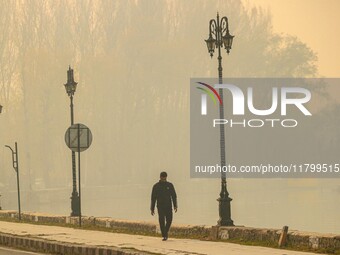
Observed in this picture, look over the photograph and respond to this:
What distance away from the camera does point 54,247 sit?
67.3 feet

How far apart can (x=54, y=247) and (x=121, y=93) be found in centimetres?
6688

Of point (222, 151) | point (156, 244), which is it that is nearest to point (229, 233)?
point (156, 244)

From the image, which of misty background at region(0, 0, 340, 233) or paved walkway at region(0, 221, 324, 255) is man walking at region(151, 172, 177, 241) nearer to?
paved walkway at region(0, 221, 324, 255)

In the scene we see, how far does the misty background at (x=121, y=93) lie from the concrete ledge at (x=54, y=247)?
5388 cm

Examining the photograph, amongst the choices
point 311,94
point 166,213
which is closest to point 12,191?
point 311,94

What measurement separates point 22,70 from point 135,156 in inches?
526

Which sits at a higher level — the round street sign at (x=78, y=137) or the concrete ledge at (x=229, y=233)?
the round street sign at (x=78, y=137)

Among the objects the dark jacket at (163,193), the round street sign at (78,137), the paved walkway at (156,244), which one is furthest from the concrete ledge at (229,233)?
the round street sign at (78,137)

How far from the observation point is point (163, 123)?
90375 mm


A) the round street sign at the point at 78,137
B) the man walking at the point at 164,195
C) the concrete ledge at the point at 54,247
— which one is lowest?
the concrete ledge at the point at 54,247

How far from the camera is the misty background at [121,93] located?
83312 millimetres

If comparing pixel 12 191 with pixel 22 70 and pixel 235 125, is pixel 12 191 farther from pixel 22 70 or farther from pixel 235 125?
pixel 235 125

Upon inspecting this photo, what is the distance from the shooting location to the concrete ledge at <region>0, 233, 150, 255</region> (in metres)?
18.0

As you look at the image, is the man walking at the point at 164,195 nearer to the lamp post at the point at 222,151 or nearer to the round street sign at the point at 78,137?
the lamp post at the point at 222,151
